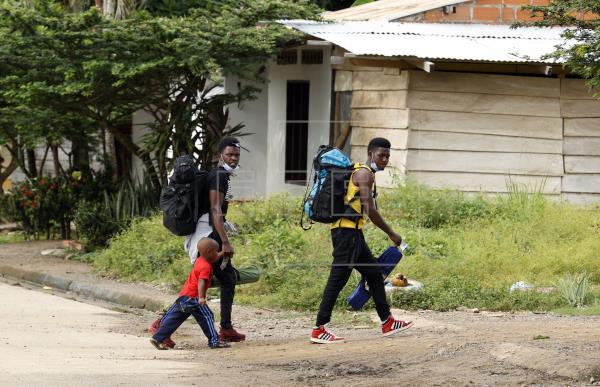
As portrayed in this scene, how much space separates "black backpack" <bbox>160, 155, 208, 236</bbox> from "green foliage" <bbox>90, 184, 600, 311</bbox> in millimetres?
2537

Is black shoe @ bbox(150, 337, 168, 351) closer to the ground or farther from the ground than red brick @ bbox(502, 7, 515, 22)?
closer to the ground

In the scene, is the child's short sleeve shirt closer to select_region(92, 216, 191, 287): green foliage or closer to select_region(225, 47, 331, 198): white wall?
select_region(92, 216, 191, 287): green foliage

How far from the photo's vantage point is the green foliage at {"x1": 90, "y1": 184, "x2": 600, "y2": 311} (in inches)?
485

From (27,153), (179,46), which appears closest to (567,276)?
(179,46)

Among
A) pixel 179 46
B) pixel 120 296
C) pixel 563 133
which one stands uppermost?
pixel 179 46

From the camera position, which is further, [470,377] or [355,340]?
[355,340]

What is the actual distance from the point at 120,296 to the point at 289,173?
240 inches

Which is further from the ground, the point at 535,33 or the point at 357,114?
the point at 535,33

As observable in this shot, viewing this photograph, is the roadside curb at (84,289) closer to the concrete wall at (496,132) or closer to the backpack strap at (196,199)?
the backpack strap at (196,199)

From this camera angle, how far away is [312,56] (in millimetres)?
19859

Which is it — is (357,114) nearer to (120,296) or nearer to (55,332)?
(120,296)

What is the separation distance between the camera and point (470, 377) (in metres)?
8.22

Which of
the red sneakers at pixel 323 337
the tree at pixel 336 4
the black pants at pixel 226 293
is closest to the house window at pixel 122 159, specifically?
the tree at pixel 336 4

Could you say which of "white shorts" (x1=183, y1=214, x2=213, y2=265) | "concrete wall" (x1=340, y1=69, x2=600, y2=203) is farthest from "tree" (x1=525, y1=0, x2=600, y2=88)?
"concrete wall" (x1=340, y1=69, x2=600, y2=203)
